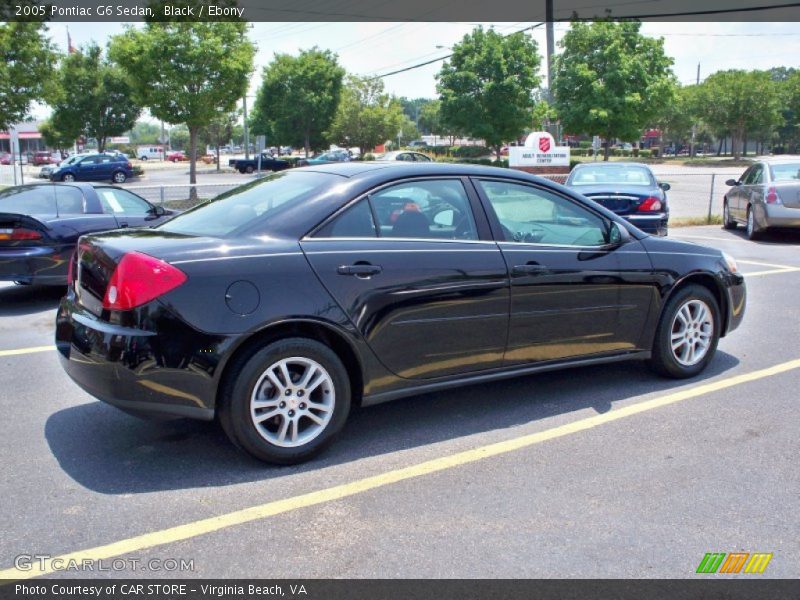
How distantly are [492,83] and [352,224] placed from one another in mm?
35537

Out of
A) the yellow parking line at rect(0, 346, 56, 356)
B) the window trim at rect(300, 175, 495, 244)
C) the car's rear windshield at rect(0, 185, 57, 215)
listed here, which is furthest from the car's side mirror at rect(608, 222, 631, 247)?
the car's rear windshield at rect(0, 185, 57, 215)

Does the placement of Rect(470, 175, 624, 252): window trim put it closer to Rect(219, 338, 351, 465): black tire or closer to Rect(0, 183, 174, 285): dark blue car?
Rect(219, 338, 351, 465): black tire

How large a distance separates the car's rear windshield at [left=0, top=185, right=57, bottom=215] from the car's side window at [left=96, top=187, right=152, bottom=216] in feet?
1.86

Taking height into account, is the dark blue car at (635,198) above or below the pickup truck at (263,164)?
below

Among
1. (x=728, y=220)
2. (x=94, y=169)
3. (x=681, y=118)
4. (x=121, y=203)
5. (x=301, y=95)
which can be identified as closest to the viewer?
(x=121, y=203)

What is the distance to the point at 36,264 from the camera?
8.09m


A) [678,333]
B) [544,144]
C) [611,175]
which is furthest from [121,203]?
[544,144]

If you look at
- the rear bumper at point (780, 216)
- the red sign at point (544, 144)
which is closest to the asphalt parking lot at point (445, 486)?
the rear bumper at point (780, 216)

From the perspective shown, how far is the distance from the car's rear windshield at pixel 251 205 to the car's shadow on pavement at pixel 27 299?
4260 mm

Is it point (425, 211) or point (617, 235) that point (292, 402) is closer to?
point (425, 211)

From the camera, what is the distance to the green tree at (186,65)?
22.4m

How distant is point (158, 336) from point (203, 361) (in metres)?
0.25

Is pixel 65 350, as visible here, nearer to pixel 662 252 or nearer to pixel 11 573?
pixel 11 573

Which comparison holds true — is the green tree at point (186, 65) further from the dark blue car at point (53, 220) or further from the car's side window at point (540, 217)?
the car's side window at point (540, 217)
